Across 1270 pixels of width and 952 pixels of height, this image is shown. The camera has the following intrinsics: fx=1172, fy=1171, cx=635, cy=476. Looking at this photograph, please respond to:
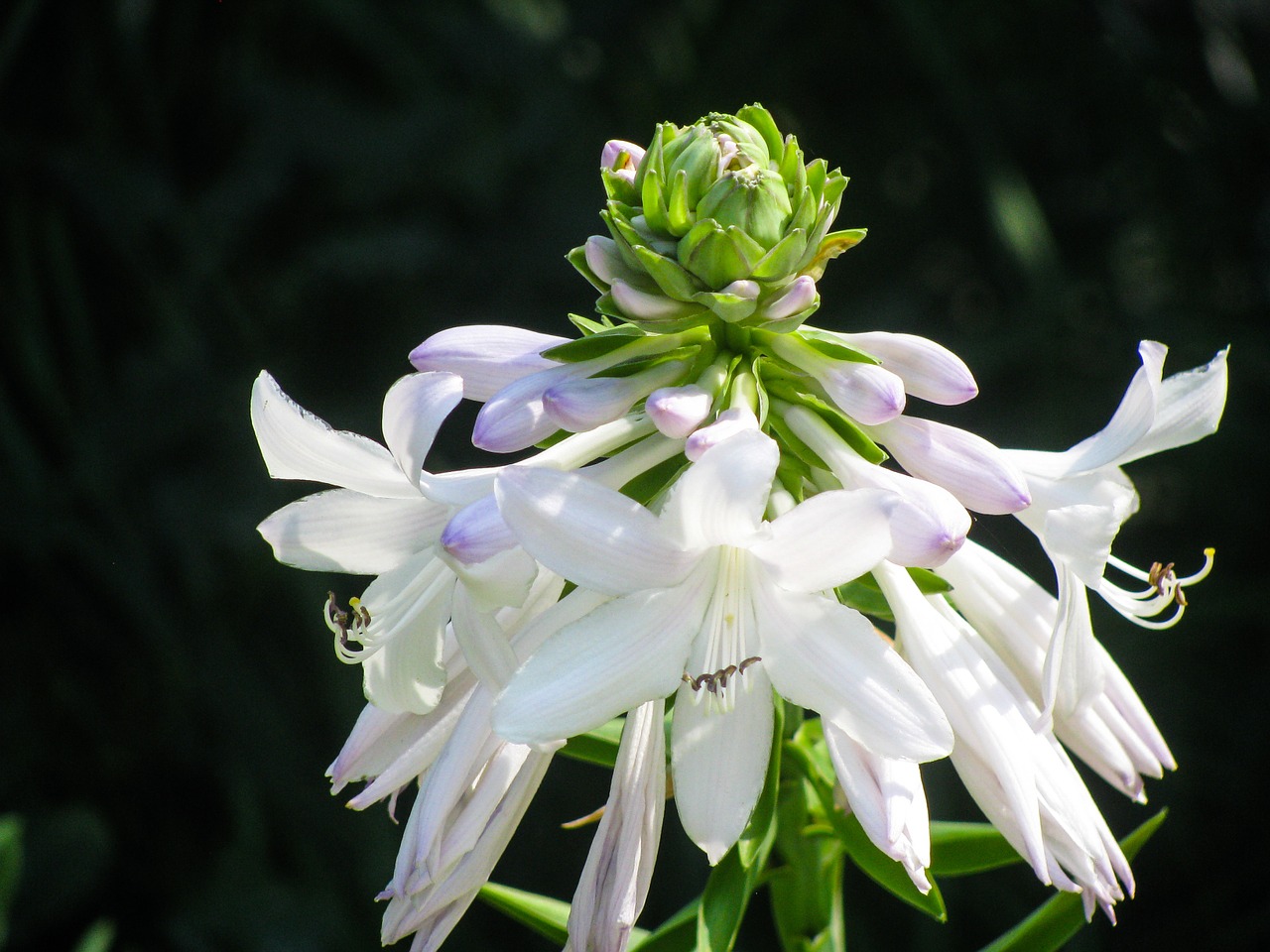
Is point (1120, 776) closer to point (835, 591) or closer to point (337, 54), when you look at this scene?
point (835, 591)

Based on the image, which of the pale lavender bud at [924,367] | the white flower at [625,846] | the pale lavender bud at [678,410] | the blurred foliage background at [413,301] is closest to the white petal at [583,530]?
the pale lavender bud at [678,410]

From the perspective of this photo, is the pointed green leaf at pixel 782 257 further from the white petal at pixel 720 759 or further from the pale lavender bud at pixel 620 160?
the white petal at pixel 720 759

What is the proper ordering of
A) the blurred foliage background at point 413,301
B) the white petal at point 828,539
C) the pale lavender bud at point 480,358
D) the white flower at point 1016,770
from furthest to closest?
the blurred foliage background at point 413,301
the pale lavender bud at point 480,358
the white flower at point 1016,770
the white petal at point 828,539

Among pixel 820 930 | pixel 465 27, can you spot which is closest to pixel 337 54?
pixel 465 27

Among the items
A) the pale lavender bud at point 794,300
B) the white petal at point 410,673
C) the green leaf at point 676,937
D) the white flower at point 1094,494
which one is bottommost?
the green leaf at point 676,937

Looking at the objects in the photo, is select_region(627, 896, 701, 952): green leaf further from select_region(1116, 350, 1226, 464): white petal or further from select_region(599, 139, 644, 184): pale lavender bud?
select_region(599, 139, 644, 184): pale lavender bud

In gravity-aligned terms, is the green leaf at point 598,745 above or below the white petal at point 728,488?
below
